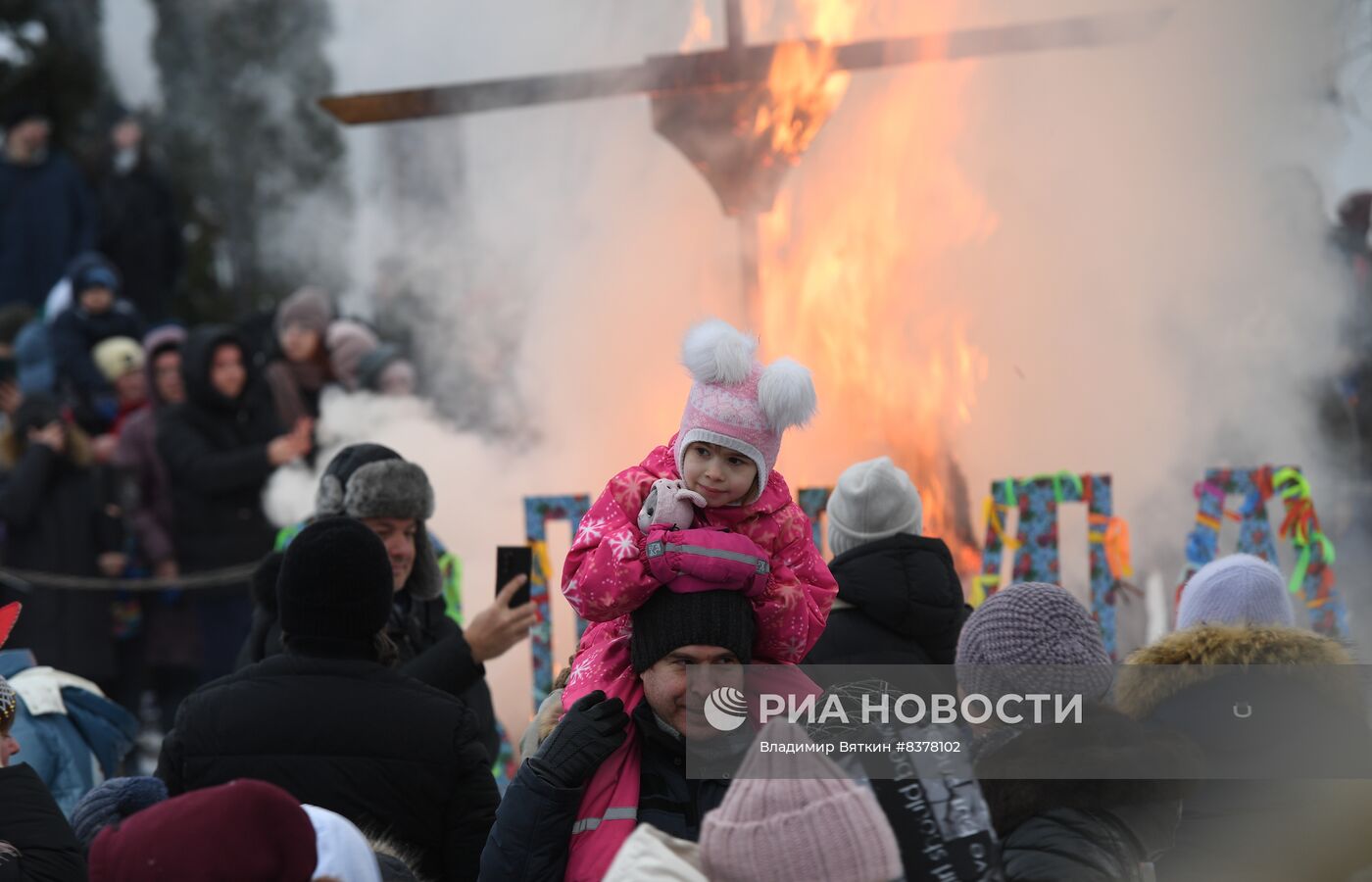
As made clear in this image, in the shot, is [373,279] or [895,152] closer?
[895,152]

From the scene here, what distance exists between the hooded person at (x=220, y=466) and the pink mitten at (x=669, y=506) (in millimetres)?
4603

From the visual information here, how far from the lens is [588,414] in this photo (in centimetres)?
815

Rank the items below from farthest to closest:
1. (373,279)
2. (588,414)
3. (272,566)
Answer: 1. (373,279)
2. (588,414)
3. (272,566)

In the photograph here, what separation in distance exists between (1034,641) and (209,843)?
139cm

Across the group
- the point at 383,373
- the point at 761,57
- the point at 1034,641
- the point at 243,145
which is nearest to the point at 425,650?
the point at 1034,641

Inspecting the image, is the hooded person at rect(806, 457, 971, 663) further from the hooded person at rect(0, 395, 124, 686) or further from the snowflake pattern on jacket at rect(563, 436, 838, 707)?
the hooded person at rect(0, 395, 124, 686)

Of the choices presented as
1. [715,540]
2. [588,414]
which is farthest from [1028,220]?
[715,540]

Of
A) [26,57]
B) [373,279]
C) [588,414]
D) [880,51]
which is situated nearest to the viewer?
[880,51]

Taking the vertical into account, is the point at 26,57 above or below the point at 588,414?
above

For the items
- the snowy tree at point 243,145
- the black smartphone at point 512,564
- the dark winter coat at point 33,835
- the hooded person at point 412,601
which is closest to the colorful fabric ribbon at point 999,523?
the black smartphone at point 512,564

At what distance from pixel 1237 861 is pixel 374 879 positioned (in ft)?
4.49

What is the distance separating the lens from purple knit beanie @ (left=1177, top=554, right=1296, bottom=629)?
352cm

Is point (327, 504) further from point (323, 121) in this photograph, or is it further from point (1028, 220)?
point (323, 121)

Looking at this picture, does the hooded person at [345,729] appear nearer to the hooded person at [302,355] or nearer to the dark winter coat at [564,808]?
the dark winter coat at [564,808]
